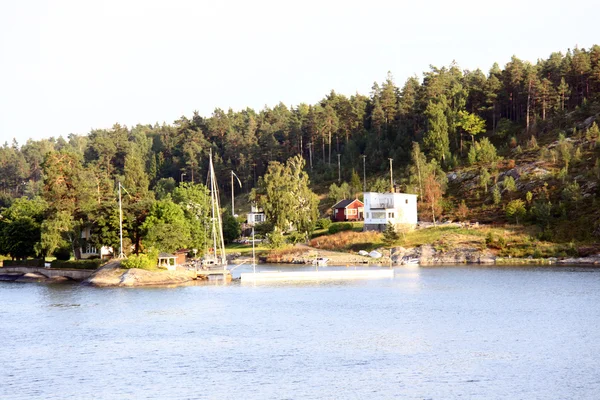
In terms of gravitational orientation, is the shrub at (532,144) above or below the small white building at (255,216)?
above

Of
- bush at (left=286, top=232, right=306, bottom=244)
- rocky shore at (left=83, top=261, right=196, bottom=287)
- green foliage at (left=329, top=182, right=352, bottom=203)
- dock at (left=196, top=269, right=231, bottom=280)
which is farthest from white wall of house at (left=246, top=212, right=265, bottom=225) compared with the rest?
rocky shore at (left=83, top=261, right=196, bottom=287)

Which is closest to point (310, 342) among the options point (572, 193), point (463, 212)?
point (572, 193)

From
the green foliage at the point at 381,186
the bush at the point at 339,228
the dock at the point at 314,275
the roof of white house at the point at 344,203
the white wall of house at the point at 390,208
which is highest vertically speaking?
the green foliage at the point at 381,186

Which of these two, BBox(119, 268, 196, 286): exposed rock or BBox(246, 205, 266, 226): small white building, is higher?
BBox(246, 205, 266, 226): small white building

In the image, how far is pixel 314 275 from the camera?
9038 centimetres

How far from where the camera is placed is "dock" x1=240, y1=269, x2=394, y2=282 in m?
→ 90.6

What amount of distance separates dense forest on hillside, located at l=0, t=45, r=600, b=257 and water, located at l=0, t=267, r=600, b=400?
21413 mm

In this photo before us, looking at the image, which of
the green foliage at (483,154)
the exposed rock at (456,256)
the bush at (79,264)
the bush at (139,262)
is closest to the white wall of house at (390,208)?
the exposed rock at (456,256)

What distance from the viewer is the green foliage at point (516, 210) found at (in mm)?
109375

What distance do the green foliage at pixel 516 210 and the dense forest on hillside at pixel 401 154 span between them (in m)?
0.21

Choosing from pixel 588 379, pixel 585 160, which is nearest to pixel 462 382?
pixel 588 379

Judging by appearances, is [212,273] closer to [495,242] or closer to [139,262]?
[139,262]

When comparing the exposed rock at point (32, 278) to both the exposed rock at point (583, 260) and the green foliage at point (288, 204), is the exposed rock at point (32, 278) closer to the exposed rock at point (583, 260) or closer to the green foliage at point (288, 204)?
the green foliage at point (288, 204)

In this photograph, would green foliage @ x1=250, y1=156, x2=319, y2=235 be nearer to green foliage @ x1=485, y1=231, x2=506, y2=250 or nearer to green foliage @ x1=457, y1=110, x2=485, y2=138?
green foliage @ x1=485, y1=231, x2=506, y2=250
